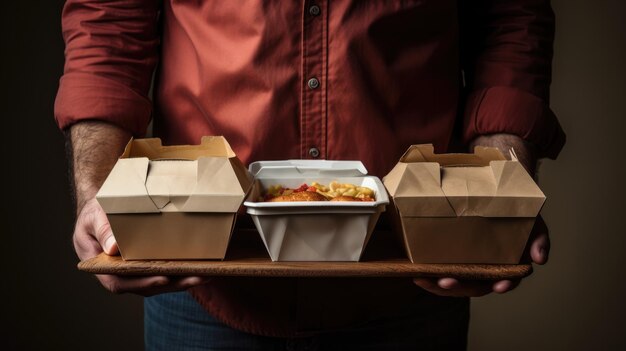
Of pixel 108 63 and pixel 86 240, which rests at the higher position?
pixel 108 63

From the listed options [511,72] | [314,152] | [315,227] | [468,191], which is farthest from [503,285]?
[511,72]

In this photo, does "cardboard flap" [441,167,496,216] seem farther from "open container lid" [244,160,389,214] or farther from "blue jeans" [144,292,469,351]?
"blue jeans" [144,292,469,351]

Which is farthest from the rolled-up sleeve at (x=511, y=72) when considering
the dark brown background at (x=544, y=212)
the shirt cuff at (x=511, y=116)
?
the dark brown background at (x=544, y=212)

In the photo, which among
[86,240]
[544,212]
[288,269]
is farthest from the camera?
[544,212]

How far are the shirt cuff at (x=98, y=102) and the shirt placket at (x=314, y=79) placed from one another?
28 cm

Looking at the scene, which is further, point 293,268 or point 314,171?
point 314,171

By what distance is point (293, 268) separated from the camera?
2.49 feet

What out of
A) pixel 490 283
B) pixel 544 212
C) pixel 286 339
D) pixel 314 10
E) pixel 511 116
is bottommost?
pixel 544 212

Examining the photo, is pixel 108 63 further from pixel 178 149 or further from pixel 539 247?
pixel 539 247

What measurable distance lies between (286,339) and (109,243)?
13.7 inches

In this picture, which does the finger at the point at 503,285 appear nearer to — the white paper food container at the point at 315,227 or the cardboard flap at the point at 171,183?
the white paper food container at the point at 315,227

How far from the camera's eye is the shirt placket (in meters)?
0.97

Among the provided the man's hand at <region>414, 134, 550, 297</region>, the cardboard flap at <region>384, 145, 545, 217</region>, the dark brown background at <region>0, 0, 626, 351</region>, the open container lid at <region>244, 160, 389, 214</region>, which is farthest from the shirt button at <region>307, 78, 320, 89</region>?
the dark brown background at <region>0, 0, 626, 351</region>

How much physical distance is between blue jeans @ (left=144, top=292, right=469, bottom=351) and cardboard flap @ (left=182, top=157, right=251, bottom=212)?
1.00 feet
